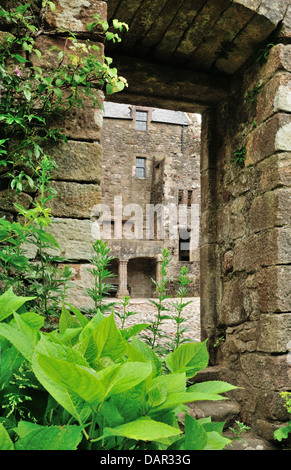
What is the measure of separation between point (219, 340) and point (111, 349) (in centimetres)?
288

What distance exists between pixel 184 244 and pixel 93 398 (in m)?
16.1

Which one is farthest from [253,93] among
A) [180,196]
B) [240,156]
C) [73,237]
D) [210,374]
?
[180,196]

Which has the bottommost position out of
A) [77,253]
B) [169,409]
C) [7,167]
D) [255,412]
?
[255,412]

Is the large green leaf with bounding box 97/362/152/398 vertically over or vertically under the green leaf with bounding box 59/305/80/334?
under

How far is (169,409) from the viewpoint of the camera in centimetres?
52

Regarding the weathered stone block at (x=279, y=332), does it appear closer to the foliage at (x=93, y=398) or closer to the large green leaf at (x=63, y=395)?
the foliage at (x=93, y=398)

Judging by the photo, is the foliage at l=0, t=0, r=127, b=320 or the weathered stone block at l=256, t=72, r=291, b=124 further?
the weathered stone block at l=256, t=72, r=291, b=124

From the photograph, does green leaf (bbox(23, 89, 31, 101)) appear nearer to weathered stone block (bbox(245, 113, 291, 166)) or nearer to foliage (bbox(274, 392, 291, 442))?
weathered stone block (bbox(245, 113, 291, 166))

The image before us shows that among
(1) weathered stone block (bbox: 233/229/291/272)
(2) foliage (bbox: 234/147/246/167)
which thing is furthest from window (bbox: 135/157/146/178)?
(1) weathered stone block (bbox: 233/229/291/272)

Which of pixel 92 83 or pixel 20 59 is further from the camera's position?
pixel 92 83

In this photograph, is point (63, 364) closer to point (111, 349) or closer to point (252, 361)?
point (111, 349)

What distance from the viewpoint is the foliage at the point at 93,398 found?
0.42 meters

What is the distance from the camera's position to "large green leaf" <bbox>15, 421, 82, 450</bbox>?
1.31 ft
